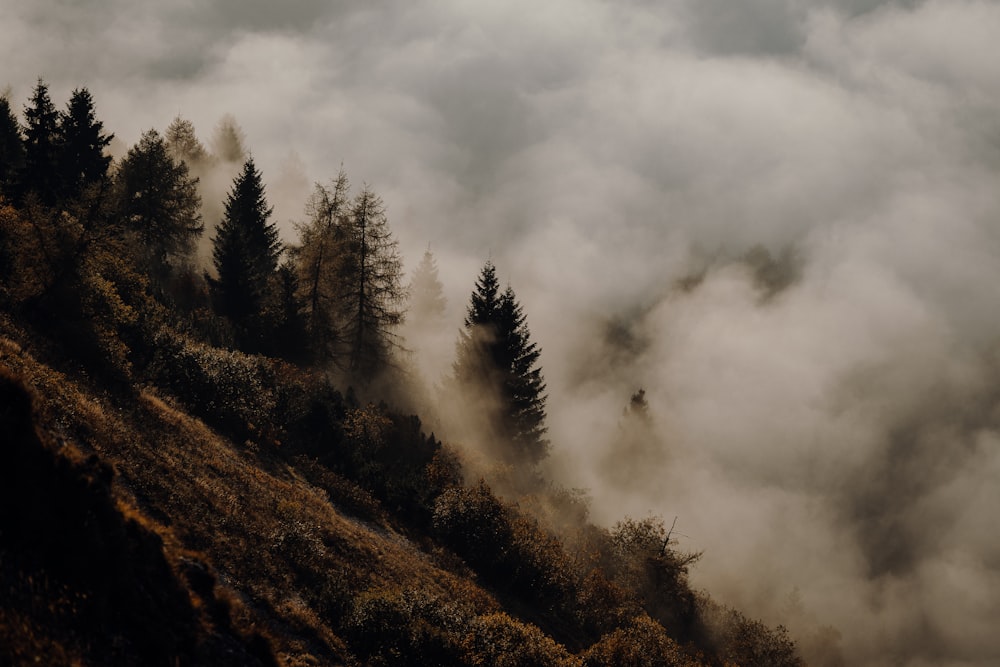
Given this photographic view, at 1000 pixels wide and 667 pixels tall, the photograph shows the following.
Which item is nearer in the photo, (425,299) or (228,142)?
(425,299)

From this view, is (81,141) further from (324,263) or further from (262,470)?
(262,470)

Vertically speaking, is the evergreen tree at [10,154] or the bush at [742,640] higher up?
the evergreen tree at [10,154]

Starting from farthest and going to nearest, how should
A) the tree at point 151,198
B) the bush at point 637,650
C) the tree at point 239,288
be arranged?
the tree at point 151,198 → the tree at point 239,288 → the bush at point 637,650

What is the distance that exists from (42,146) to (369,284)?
2478 centimetres

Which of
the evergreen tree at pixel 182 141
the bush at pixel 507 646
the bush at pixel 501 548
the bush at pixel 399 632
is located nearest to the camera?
the bush at pixel 399 632

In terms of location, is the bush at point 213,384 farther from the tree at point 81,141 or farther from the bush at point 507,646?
the tree at point 81,141

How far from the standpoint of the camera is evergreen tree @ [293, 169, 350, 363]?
4284 centimetres

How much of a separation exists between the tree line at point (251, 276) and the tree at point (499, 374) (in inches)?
3.8

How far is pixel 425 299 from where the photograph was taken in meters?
74.4

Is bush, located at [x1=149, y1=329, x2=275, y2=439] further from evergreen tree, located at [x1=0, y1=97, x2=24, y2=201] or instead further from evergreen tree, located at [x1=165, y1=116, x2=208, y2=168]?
evergreen tree, located at [x1=165, y1=116, x2=208, y2=168]

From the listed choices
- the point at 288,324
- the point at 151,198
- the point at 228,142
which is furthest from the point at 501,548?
the point at 228,142

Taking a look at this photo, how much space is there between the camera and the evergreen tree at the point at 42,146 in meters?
40.7

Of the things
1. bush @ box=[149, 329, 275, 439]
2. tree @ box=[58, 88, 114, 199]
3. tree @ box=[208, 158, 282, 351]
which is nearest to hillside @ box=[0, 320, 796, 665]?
bush @ box=[149, 329, 275, 439]

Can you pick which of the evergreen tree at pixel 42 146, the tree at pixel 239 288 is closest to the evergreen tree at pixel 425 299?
the tree at pixel 239 288
